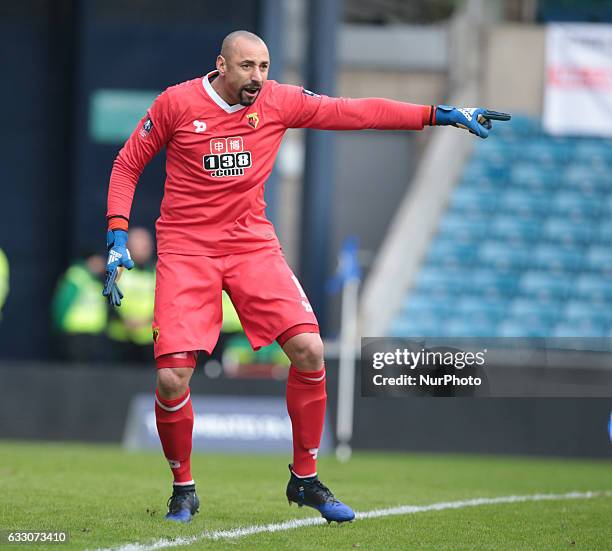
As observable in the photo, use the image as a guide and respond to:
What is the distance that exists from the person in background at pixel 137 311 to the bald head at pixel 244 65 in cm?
895

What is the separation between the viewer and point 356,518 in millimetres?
7109

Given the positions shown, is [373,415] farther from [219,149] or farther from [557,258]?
[219,149]

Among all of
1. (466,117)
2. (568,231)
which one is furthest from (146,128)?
(568,231)

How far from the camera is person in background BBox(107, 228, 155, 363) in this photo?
52.2ft

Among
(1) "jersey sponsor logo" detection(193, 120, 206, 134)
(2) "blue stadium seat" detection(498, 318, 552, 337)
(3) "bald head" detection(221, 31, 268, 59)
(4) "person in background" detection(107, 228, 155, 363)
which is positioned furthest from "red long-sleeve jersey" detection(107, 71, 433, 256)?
(2) "blue stadium seat" detection(498, 318, 552, 337)

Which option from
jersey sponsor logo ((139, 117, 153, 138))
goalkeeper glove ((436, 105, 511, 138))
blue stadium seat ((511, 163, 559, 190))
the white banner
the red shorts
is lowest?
the red shorts

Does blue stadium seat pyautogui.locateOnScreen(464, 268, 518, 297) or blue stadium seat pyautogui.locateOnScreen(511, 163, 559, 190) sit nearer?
blue stadium seat pyautogui.locateOnScreen(464, 268, 518, 297)

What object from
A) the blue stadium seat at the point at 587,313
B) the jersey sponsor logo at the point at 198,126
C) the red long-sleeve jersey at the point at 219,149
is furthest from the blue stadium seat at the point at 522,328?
the jersey sponsor logo at the point at 198,126

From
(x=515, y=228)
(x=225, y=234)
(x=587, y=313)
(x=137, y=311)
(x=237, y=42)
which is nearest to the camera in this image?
(x=237, y=42)

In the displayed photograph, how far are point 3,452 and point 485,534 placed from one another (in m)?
6.60

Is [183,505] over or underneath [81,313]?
over

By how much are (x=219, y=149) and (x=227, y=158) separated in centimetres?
6

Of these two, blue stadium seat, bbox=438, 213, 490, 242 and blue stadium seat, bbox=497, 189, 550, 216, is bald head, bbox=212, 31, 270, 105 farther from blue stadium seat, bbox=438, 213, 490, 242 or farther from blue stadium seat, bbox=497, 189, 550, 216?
blue stadium seat, bbox=497, 189, 550, 216

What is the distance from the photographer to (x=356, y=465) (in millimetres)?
12242
